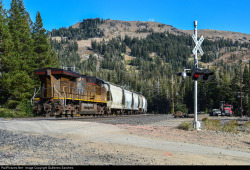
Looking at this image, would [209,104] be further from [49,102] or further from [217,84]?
[49,102]

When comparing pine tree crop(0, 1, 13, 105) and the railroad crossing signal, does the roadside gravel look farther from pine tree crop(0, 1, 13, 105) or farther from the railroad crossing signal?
pine tree crop(0, 1, 13, 105)

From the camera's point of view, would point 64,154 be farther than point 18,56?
No

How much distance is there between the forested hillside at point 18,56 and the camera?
30719 millimetres

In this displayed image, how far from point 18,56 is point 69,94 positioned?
14962 millimetres

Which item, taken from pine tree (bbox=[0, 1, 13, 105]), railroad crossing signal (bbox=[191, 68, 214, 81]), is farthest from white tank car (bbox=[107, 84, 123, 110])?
railroad crossing signal (bbox=[191, 68, 214, 81])

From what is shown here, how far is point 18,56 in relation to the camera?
3275cm

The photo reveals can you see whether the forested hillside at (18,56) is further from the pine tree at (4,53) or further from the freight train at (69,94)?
the freight train at (69,94)

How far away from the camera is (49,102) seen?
2052cm

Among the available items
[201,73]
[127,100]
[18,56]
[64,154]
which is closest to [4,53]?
[18,56]

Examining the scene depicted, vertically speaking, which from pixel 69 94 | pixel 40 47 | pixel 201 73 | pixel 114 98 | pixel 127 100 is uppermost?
pixel 40 47

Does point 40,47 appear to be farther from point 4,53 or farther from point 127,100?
point 127,100

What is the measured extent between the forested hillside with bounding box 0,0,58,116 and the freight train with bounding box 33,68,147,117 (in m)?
8.91

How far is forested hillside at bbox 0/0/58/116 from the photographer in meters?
30.7

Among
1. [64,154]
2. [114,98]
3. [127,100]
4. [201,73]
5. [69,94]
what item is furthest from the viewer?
[127,100]
